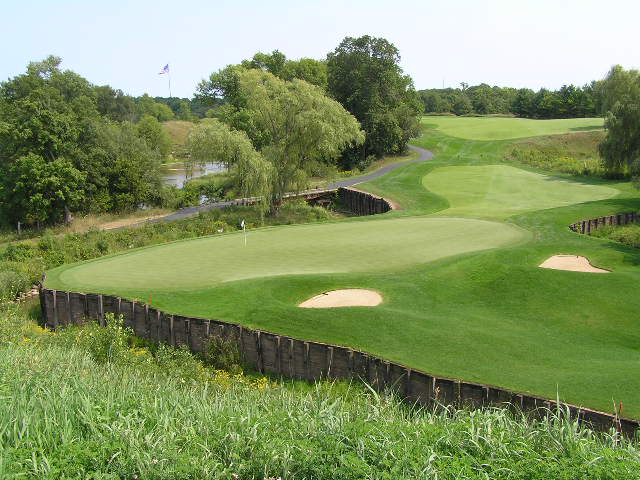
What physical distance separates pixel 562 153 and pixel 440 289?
60.7 metres

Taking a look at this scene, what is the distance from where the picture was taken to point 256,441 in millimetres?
8516

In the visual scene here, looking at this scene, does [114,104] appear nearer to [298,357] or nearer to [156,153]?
[156,153]

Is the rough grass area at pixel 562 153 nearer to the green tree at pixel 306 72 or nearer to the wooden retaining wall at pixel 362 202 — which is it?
the wooden retaining wall at pixel 362 202

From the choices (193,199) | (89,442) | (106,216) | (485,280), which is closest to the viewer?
(89,442)

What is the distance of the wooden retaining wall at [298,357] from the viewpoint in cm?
1411

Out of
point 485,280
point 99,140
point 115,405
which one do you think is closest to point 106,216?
point 99,140

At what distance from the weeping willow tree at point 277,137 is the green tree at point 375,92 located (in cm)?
2623

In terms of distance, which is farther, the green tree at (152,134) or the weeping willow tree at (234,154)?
the green tree at (152,134)

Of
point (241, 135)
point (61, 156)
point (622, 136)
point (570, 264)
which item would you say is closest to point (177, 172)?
point (61, 156)

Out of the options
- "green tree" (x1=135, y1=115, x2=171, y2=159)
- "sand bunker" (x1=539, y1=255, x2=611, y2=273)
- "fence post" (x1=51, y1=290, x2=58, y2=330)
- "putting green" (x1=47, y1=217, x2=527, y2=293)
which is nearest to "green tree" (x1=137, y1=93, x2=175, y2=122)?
"green tree" (x1=135, y1=115, x2=171, y2=159)

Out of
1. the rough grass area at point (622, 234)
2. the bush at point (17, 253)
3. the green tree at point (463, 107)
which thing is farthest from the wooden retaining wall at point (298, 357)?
the green tree at point (463, 107)

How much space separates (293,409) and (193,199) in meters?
50.8

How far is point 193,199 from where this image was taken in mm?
58750

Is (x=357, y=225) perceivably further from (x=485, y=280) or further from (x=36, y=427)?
(x=36, y=427)
